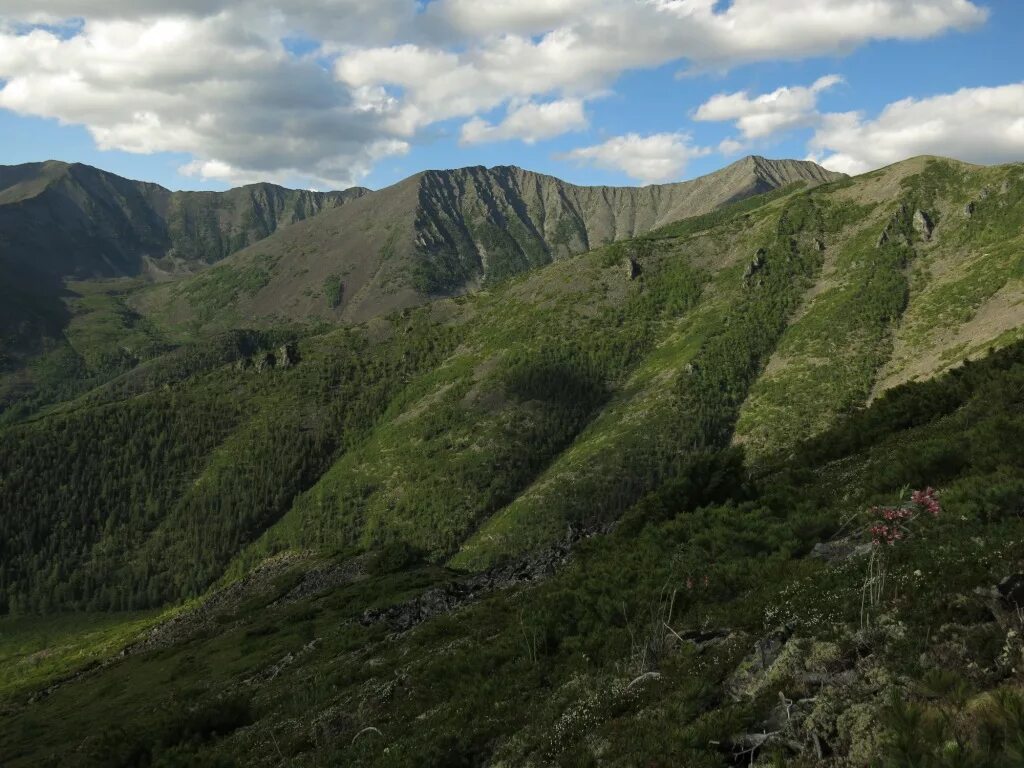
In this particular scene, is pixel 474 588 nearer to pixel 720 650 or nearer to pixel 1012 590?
pixel 720 650

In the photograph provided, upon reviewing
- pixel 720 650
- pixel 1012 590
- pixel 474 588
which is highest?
pixel 1012 590

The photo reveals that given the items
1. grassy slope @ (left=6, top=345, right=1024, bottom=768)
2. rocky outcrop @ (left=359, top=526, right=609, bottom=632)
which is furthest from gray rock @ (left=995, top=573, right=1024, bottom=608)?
rocky outcrop @ (left=359, top=526, right=609, bottom=632)

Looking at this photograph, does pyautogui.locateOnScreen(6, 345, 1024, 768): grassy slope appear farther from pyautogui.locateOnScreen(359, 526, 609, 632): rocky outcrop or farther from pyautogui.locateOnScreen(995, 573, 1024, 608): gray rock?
pyautogui.locateOnScreen(359, 526, 609, 632): rocky outcrop

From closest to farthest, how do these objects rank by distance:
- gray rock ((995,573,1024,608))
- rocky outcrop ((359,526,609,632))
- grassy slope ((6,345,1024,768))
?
grassy slope ((6,345,1024,768))
gray rock ((995,573,1024,608))
rocky outcrop ((359,526,609,632))

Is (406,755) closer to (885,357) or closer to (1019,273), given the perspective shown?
(885,357)

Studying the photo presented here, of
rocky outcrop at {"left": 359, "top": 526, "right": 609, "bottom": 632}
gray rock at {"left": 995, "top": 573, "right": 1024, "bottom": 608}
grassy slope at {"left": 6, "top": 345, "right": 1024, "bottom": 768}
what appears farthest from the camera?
rocky outcrop at {"left": 359, "top": 526, "right": 609, "bottom": 632}

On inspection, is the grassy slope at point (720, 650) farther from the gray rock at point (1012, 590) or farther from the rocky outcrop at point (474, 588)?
the rocky outcrop at point (474, 588)

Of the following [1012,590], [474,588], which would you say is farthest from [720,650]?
[474,588]

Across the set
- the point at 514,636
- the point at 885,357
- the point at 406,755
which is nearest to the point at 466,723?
the point at 406,755

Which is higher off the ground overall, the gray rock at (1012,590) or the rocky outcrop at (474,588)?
the gray rock at (1012,590)

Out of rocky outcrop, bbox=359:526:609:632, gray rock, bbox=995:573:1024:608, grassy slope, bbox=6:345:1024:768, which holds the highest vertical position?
gray rock, bbox=995:573:1024:608

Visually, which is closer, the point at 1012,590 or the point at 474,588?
the point at 1012,590

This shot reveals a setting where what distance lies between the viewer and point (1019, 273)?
189125mm

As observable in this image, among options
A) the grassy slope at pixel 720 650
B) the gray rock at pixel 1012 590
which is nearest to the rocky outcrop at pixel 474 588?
the grassy slope at pixel 720 650
